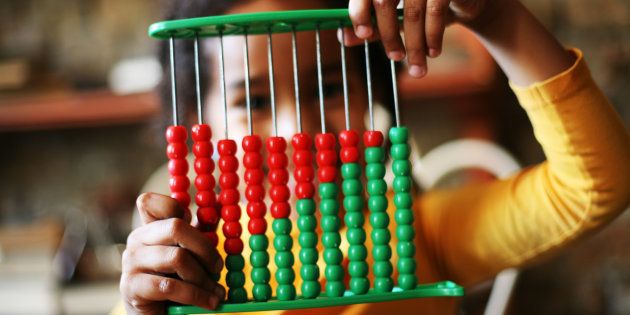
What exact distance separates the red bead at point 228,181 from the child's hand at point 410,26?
6.9 inches

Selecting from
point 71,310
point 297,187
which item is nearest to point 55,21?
point 71,310

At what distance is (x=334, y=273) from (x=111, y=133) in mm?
1582

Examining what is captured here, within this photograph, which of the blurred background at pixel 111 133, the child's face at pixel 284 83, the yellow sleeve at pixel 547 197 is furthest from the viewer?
the blurred background at pixel 111 133

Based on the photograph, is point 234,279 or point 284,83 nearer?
point 234,279

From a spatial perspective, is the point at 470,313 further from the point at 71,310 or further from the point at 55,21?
the point at 55,21

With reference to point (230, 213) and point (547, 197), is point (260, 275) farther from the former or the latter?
point (547, 197)

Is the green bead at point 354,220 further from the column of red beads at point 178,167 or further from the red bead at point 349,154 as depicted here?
the column of red beads at point 178,167

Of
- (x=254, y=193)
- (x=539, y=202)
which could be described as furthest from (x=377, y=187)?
Answer: (x=539, y=202)

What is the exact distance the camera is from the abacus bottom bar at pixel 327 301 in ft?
1.88

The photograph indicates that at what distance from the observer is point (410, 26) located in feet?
1.97

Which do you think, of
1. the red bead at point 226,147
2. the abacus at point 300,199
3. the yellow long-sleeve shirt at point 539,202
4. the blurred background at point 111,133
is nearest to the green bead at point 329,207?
the abacus at point 300,199

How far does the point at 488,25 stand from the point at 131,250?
1.40 ft

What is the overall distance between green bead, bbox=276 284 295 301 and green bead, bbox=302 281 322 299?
1 centimetres

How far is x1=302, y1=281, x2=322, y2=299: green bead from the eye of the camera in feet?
1.94
